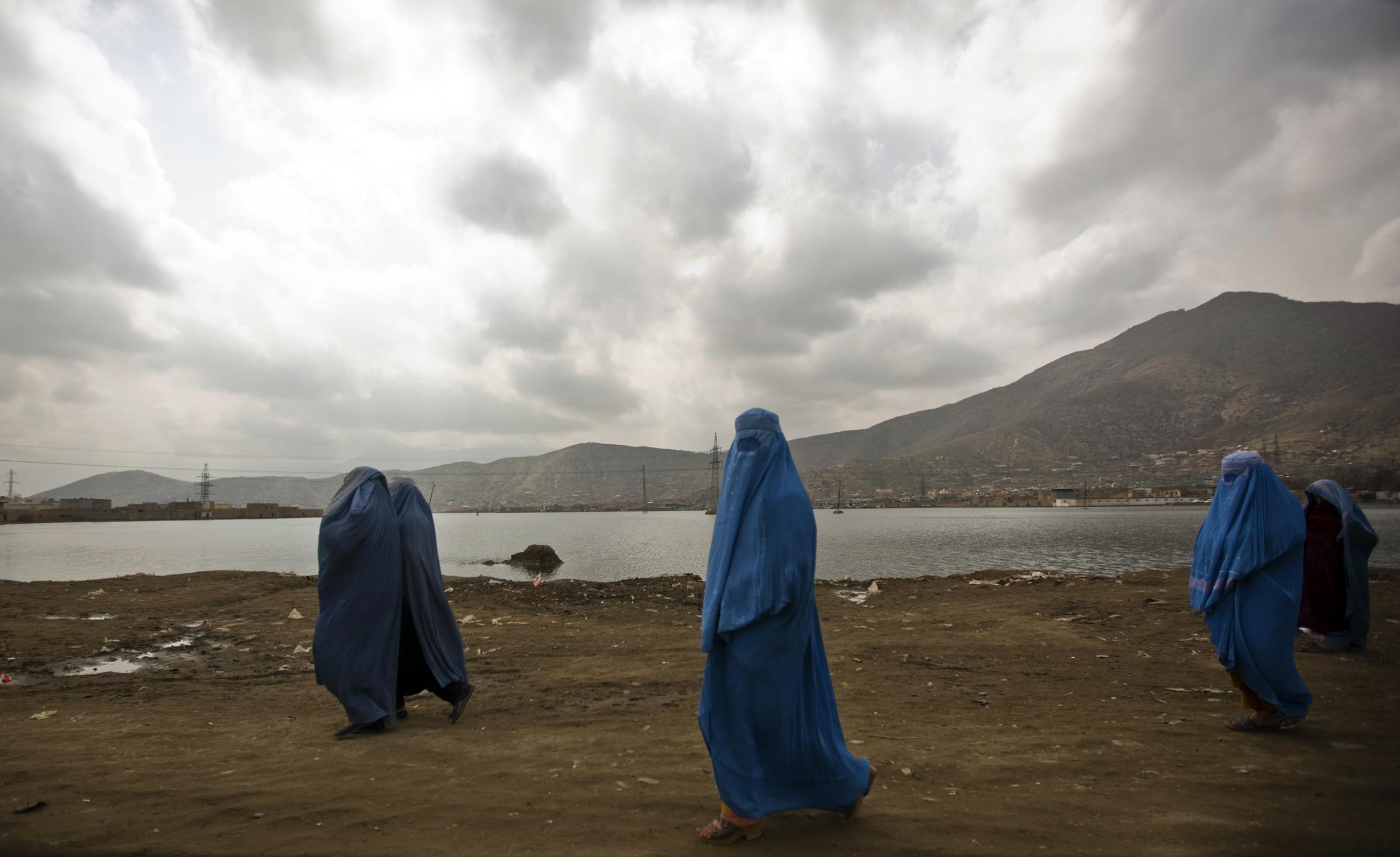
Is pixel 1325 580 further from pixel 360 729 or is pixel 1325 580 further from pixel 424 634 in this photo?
pixel 360 729

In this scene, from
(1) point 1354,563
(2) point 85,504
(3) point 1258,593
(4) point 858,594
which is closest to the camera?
(3) point 1258,593

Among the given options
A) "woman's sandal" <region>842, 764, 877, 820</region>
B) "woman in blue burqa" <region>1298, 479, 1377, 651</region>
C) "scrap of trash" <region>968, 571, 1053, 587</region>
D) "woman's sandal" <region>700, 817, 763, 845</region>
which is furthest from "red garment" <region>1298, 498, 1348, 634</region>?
"woman's sandal" <region>700, 817, 763, 845</region>

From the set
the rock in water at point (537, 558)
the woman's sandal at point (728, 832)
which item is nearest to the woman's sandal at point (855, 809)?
the woman's sandal at point (728, 832)

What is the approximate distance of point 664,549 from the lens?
42.9 meters

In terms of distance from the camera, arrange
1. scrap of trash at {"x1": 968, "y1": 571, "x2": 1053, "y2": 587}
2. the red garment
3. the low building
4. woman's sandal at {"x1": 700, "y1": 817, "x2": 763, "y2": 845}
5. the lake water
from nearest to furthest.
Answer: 1. woman's sandal at {"x1": 700, "y1": 817, "x2": 763, "y2": 845}
2. the red garment
3. scrap of trash at {"x1": 968, "y1": 571, "x2": 1053, "y2": 587}
4. the lake water
5. the low building

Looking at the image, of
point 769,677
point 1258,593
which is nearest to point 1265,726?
point 1258,593

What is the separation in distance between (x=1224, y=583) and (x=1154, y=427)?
21014 cm

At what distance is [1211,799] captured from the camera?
3586 mm

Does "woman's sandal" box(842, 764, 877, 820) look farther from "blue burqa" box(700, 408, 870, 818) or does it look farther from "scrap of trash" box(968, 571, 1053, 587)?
"scrap of trash" box(968, 571, 1053, 587)

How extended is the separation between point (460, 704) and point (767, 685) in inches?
145

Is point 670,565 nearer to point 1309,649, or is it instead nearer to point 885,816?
point 1309,649

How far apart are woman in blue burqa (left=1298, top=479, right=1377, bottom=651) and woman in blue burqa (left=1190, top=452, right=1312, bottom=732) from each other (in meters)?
3.94

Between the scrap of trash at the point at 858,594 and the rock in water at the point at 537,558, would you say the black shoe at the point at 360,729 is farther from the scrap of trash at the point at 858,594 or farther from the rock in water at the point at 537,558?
the rock in water at the point at 537,558

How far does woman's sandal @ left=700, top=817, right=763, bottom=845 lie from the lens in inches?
121
